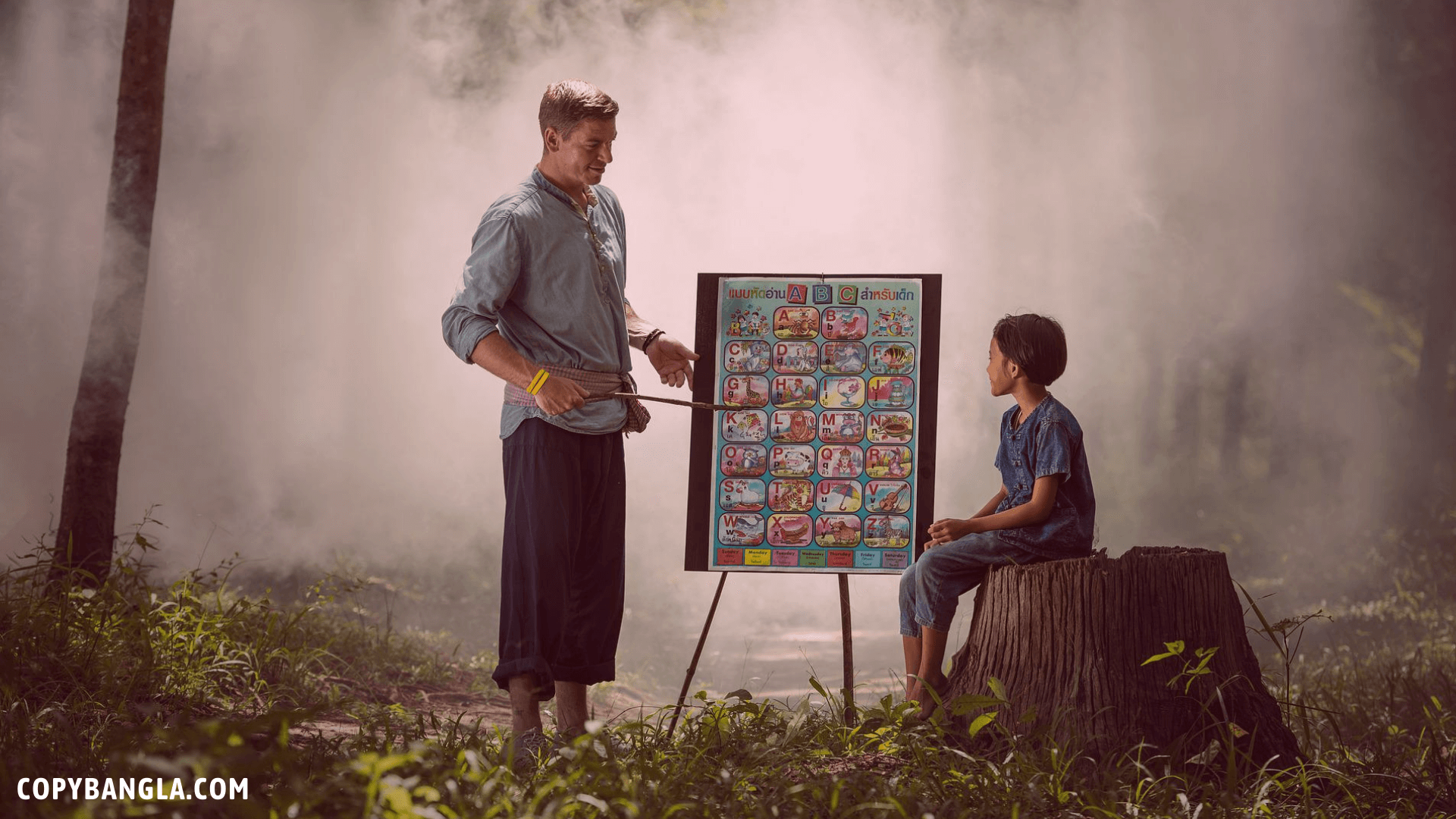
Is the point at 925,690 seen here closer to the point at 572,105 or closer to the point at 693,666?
the point at 693,666

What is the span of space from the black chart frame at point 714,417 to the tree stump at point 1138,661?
61cm

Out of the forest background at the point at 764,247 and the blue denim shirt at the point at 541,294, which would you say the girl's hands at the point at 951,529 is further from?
the forest background at the point at 764,247

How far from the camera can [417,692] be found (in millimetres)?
5367

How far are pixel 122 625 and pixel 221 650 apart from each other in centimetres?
35

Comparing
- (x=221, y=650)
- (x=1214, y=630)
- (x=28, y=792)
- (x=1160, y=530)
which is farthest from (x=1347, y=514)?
(x=28, y=792)

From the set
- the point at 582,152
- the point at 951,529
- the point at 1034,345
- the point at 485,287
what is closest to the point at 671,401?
the point at 485,287

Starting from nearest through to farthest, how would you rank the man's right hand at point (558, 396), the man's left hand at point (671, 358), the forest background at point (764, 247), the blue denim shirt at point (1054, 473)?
the man's right hand at point (558, 396) < the blue denim shirt at point (1054, 473) < the man's left hand at point (671, 358) < the forest background at point (764, 247)

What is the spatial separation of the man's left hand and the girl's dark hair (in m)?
0.94

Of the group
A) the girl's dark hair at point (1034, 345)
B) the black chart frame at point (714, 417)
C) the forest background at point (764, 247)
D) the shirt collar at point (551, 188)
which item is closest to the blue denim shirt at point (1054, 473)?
the girl's dark hair at point (1034, 345)

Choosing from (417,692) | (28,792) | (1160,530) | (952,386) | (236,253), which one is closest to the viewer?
(28,792)

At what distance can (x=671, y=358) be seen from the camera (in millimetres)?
3414

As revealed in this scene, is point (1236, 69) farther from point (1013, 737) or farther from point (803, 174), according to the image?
point (1013, 737)

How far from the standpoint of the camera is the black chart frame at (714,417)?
136 inches
